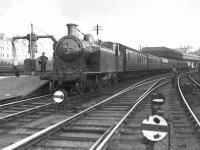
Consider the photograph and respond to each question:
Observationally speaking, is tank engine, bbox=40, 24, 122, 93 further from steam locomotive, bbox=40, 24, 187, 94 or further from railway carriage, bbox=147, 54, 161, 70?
railway carriage, bbox=147, 54, 161, 70

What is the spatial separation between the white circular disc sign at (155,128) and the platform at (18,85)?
419 inches

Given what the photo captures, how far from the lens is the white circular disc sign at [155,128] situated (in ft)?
14.0

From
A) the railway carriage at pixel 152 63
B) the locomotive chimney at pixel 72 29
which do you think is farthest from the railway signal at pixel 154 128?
the railway carriage at pixel 152 63

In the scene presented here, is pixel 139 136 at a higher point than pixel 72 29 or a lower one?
lower

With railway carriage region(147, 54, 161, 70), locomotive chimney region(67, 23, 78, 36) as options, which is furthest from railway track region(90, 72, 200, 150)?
railway carriage region(147, 54, 161, 70)

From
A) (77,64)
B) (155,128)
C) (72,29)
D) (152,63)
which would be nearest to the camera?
(155,128)

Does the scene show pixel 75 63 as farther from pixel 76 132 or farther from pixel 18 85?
pixel 76 132

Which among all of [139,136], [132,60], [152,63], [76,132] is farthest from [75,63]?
[152,63]

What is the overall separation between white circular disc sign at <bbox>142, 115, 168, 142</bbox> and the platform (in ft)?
35.0

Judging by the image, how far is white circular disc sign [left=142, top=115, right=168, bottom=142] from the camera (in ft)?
14.0

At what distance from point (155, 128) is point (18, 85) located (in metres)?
13.6

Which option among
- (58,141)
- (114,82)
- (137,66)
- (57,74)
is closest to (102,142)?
(58,141)

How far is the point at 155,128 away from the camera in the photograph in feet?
14.2

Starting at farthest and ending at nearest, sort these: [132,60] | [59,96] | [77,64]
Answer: [132,60], [77,64], [59,96]
